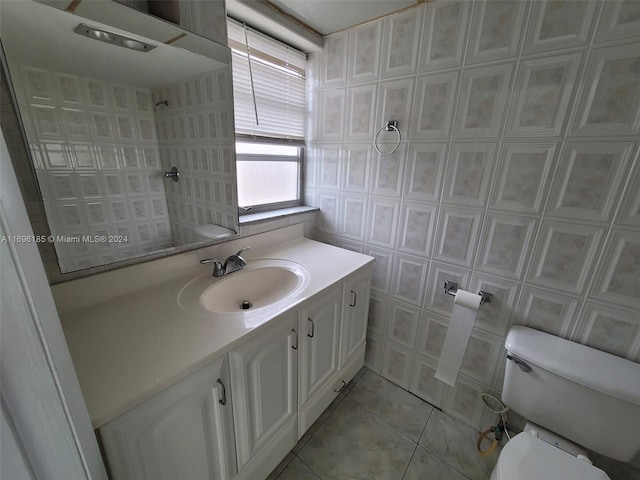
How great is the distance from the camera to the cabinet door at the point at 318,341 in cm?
117

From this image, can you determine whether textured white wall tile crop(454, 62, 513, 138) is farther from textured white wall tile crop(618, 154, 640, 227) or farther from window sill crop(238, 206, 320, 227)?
window sill crop(238, 206, 320, 227)

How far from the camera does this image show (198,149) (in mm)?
1231

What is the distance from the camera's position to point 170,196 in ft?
3.80

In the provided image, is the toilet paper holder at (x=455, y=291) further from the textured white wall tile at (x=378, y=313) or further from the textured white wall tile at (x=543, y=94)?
the textured white wall tile at (x=543, y=94)

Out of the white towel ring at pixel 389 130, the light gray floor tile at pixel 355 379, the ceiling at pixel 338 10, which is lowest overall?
the light gray floor tile at pixel 355 379

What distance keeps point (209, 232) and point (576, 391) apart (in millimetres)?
1690

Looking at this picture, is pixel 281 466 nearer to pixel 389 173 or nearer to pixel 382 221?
pixel 382 221

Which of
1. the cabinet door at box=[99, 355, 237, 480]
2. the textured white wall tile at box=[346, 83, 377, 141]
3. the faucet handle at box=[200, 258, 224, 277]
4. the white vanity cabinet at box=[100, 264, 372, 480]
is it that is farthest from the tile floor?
the textured white wall tile at box=[346, 83, 377, 141]

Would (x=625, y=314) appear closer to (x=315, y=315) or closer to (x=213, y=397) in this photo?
(x=315, y=315)

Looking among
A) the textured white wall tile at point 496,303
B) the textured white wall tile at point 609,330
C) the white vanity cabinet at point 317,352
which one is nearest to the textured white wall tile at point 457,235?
the textured white wall tile at point 496,303

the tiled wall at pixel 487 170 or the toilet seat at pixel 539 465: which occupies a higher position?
the tiled wall at pixel 487 170

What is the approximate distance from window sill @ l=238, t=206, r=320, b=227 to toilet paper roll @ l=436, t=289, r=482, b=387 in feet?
3.43

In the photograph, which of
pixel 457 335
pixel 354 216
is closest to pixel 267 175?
pixel 354 216

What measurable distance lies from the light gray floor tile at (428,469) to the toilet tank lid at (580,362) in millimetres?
688
